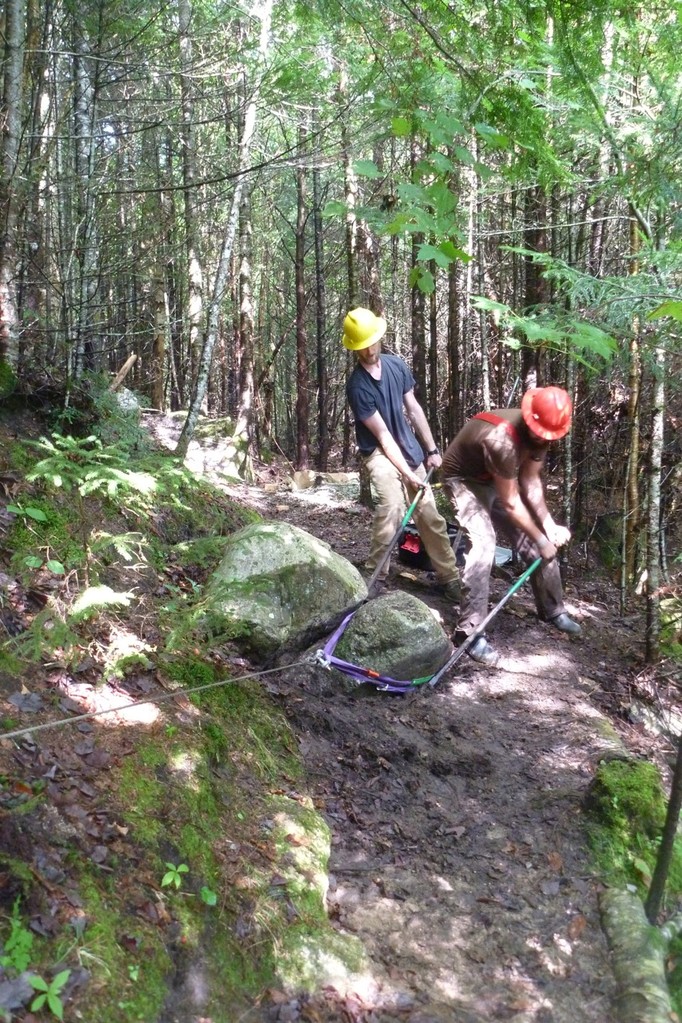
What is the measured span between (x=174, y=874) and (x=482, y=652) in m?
3.77

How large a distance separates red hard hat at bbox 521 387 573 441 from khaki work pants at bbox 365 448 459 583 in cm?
115

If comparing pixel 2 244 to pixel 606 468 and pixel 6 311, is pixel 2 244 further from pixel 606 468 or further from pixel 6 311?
pixel 606 468

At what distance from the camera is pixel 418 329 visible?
14.7m

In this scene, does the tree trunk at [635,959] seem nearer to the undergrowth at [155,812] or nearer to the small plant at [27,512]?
the undergrowth at [155,812]

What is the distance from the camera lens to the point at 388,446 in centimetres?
598

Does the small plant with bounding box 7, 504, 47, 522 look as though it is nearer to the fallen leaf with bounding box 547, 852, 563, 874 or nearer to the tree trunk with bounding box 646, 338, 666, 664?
the fallen leaf with bounding box 547, 852, 563, 874

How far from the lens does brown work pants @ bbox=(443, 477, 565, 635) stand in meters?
5.95

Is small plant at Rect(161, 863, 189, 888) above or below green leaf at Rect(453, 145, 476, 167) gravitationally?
below

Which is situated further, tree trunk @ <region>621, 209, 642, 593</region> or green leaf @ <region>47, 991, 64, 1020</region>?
tree trunk @ <region>621, 209, 642, 593</region>

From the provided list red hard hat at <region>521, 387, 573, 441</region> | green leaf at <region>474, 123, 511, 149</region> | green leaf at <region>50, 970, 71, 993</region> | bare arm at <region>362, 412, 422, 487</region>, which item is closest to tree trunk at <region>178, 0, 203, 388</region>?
bare arm at <region>362, 412, 422, 487</region>

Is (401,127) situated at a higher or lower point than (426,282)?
higher

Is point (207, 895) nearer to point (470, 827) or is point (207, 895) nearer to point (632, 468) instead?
point (470, 827)

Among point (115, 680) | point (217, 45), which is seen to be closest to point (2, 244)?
point (115, 680)

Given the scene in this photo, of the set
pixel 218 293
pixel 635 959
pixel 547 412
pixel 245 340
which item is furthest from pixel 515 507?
pixel 245 340
